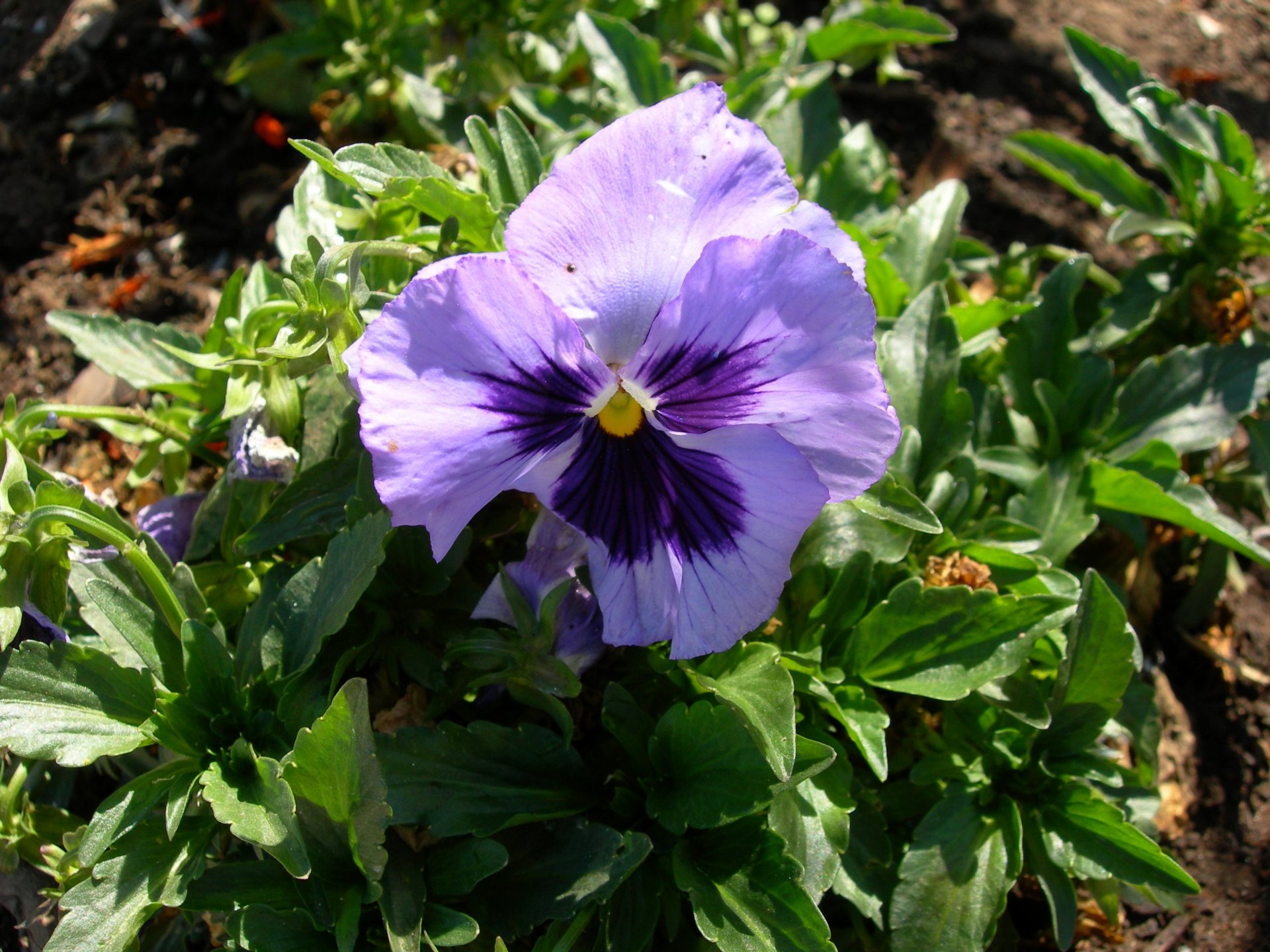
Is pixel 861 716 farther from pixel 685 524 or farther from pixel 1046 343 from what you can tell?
pixel 1046 343

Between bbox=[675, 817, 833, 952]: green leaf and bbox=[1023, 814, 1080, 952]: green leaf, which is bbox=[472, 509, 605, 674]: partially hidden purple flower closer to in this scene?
bbox=[675, 817, 833, 952]: green leaf

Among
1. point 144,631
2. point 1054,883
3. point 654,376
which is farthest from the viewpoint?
point 1054,883

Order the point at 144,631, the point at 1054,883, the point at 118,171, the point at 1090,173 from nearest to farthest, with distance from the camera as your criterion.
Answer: the point at 144,631 < the point at 1054,883 < the point at 1090,173 < the point at 118,171

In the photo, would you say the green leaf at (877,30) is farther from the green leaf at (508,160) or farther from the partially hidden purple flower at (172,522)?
the partially hidden purple flower at (172,522)

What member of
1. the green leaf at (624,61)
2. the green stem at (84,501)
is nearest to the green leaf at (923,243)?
the green leaf at (624,61)

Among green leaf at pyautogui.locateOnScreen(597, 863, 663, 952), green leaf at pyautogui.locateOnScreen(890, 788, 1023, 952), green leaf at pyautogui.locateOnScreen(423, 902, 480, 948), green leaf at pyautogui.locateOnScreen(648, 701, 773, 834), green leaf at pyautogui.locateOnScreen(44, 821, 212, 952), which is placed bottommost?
green leaf at pyautogui.locateOnScreen(890, 788, 1023, 952)

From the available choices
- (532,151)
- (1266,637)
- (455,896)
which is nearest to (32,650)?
(455,896)

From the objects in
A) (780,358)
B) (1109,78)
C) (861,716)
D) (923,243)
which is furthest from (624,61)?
(861,716)

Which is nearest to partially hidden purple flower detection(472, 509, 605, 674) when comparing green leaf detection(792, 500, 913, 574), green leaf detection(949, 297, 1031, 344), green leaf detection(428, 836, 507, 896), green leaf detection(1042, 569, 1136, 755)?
green leaf detection(428, 836, 507, 896)

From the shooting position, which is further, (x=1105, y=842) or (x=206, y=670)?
(x=1105, y=842)
